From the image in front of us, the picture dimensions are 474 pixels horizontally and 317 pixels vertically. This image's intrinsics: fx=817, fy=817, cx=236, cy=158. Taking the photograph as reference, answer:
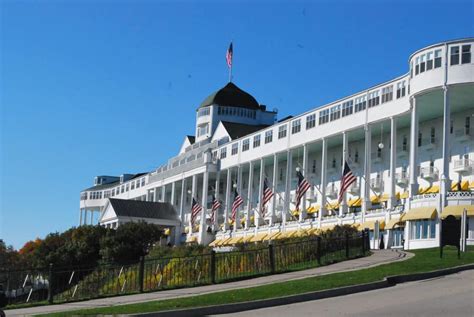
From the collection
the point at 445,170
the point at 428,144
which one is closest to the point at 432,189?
the point at 428,144

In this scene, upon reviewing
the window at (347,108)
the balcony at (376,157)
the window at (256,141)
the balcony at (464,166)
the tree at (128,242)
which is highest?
the window at (347,108)

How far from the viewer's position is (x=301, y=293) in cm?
2286

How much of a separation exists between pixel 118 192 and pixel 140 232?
210 feet

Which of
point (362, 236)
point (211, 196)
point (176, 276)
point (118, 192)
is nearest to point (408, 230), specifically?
point (362, 236)

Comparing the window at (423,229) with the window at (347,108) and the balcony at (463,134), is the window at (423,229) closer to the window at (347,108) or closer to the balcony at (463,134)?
the balcony at (463,134)

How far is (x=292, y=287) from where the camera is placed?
24391 mm

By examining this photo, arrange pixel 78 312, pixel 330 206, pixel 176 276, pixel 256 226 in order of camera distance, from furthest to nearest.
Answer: pixel 256 226 → pixel 330 206 → pixel 176 276 → pixel 78 312

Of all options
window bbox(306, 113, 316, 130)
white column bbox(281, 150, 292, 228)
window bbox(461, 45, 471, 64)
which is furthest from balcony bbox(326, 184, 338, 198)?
window bbox(461, 45, 471, 64)

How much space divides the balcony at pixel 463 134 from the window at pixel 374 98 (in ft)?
23.2

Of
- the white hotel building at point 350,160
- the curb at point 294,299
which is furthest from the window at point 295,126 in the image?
the curb at point 294,299

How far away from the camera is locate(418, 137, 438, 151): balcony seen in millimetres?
70125

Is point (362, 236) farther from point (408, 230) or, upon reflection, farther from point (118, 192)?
point (118, 192)

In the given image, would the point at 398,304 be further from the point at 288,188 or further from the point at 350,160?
the point at 288,188

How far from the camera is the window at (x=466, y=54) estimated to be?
190 ft
